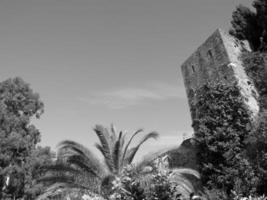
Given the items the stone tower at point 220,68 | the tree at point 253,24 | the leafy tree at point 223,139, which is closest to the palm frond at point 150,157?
the leafy tree at point 223,139

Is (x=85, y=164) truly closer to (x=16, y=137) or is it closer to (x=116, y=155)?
(x=116, y=155)

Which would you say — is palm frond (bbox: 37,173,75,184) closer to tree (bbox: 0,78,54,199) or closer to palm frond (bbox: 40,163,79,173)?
palm frond (bbox: 40,163,79,173)

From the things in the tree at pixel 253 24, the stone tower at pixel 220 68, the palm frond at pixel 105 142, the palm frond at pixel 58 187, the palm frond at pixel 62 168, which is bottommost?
the palm frond at pixel 58 187

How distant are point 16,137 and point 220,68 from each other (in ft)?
41.6

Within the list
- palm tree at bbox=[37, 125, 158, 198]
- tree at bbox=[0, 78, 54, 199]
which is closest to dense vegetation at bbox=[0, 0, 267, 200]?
palm tree at bbox=[37, 125, 158, 198]

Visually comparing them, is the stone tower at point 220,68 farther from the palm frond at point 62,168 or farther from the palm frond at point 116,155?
the palm frond at point 62,168

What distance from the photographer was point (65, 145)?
1236 cm

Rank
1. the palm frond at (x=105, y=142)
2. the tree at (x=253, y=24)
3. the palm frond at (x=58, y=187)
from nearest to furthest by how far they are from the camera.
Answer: the palm frond at (x=58, y=187), the palm frond at (x=105, y=142), the tree at (x=253, y=24)

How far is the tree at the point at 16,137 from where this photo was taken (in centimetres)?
1948

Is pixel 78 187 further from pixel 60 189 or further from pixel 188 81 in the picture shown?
pixel 188 81

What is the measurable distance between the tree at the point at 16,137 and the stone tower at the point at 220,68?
423 inches

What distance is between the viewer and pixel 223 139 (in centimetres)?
1226

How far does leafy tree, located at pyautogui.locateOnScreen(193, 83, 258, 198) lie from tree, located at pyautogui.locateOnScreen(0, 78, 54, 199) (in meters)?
→ 11.4

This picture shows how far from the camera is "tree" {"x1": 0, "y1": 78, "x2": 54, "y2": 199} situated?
1948cm
